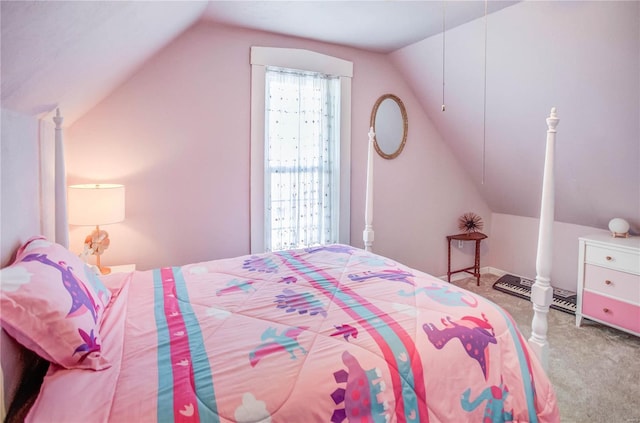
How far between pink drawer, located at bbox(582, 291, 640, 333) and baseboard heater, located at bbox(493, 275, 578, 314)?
0.99ft

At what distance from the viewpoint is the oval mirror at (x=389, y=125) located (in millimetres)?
3906

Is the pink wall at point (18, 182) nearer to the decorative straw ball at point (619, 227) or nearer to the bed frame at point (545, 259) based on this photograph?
the bed frame at point (545, 259)

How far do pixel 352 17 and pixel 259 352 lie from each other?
2.55 metres

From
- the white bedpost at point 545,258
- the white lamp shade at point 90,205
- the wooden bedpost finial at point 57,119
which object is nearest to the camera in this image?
the white bedpost at point 545,258

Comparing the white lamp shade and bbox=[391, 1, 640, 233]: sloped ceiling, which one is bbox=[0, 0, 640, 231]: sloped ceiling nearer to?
bbox=[391, 1, 640, 233]: sloped ceiling

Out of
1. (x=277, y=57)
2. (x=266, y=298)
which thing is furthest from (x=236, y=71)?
(x=266, y=298)

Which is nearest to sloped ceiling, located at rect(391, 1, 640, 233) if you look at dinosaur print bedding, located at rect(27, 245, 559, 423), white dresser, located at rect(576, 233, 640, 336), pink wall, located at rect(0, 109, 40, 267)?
white dresser, located at rect(576, 233, 640, 336)

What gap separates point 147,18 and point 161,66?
0.92m

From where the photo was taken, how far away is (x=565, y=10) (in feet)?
8.16

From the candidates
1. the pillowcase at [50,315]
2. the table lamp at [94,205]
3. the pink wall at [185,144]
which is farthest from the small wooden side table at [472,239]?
the pillowcase at [50,315]

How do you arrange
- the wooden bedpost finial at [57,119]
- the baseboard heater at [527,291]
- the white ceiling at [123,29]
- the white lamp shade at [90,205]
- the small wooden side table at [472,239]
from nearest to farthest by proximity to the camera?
the white ceiling at [123,29]
the wooden bedpost finial at [57,119]
the white lamp shade at [90,205]
the baseboard heater at [527,291]
the small wooden side table at [472,239]

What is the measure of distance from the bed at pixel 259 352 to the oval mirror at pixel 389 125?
228 cm

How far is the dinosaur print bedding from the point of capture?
1.09 metres

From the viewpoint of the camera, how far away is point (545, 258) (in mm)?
1900
